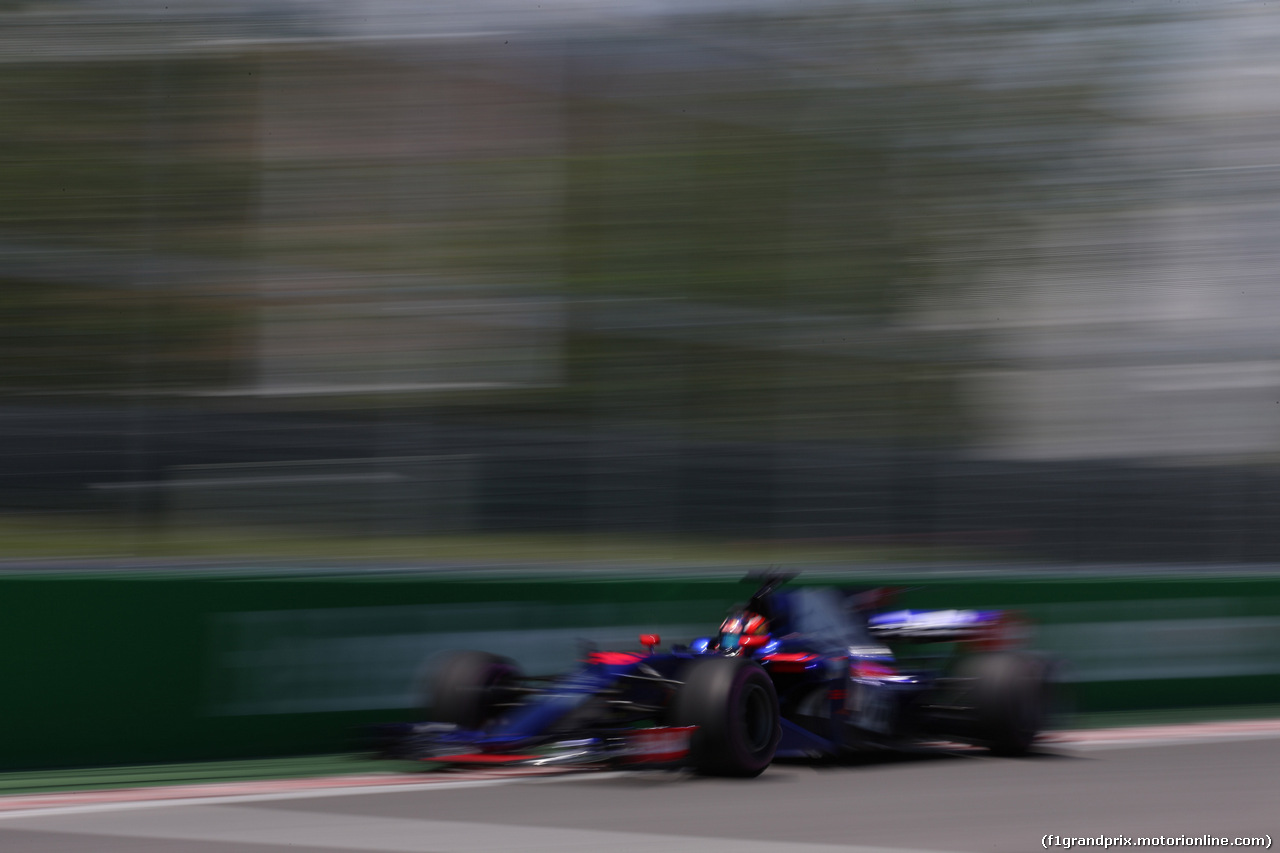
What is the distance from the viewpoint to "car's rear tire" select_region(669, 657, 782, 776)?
714cm

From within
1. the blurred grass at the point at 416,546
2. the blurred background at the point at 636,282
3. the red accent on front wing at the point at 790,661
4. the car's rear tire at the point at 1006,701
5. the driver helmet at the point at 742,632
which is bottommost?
the car's rear tire at the point at 1006,701

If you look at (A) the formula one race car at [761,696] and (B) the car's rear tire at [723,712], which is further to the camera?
(A) the formula one race car at [761,696]

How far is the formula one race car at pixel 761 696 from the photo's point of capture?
726cm

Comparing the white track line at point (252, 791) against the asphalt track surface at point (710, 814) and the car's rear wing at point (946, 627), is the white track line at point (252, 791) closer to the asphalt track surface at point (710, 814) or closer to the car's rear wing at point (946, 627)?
the asphalt track surface at point (710, 814)

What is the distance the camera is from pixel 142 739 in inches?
307

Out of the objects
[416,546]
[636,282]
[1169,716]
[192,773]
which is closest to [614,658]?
[416,546]

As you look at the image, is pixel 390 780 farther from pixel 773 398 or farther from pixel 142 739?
pixel 773 398

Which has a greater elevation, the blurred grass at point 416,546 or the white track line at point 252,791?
the blurred grass at point 416,546

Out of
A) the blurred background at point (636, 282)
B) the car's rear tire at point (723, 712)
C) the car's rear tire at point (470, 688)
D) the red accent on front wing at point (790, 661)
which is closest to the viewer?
the car's rear tire at point (723, 712)

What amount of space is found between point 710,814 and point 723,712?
83 cm

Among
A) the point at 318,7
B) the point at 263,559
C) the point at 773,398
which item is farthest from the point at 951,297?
the point at 263,559

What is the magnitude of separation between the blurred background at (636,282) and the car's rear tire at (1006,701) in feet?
7.16

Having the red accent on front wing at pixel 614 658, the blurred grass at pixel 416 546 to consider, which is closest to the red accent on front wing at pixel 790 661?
the red accent on front wing at pixel 614 658

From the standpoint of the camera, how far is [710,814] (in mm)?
6352
